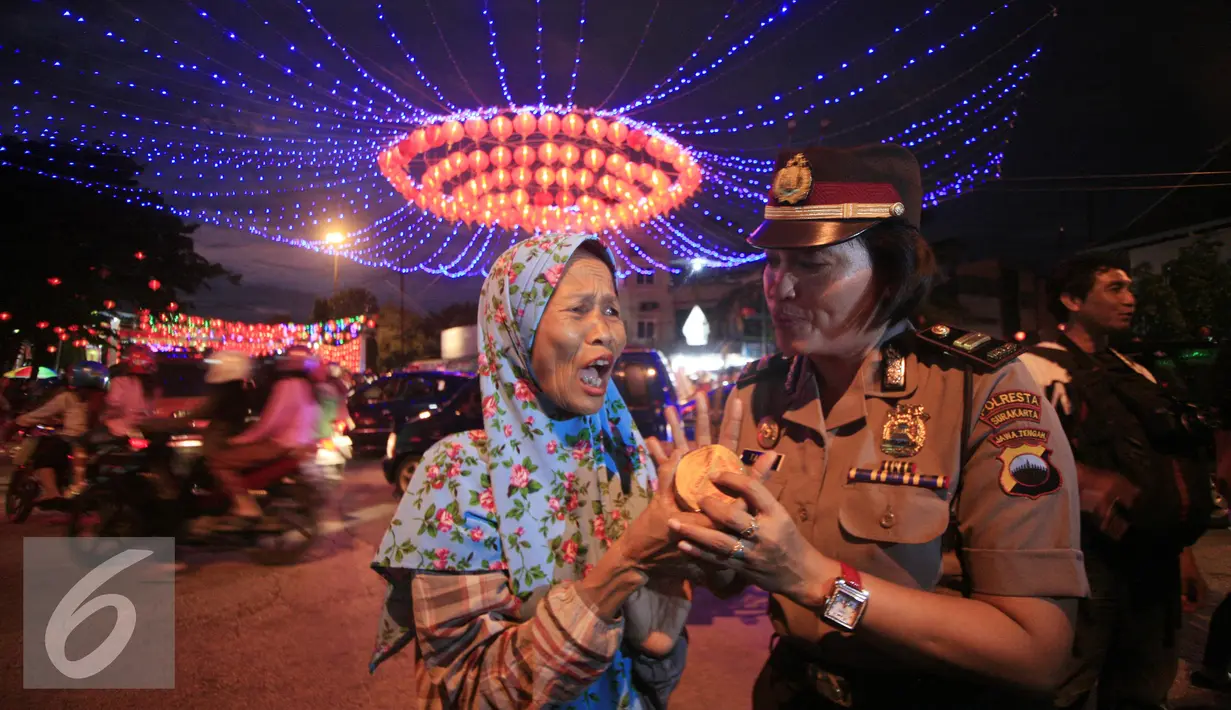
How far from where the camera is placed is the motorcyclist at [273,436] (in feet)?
20.7

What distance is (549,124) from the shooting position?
37.3 ft

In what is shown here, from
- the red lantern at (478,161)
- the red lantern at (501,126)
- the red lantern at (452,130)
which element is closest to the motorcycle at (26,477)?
the red lantern at (452,130)

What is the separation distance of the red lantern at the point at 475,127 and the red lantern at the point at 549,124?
102 centimetres

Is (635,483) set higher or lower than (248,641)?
higher

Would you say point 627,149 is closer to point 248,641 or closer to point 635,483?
point 248,641

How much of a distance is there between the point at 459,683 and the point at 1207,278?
20.0 meters

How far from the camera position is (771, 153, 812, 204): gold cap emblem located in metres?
1.48

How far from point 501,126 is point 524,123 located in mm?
419

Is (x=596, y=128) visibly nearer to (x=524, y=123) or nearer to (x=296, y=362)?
(x=524, y=123)

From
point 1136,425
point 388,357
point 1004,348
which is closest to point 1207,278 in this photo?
point 1136,425

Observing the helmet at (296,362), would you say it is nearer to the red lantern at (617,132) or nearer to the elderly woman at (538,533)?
the elderly woman at (538,533)

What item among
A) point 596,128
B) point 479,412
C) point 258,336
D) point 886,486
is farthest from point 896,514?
point 258,336

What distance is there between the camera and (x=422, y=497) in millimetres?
1591

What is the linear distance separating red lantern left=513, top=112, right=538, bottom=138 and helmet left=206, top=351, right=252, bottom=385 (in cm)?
659
